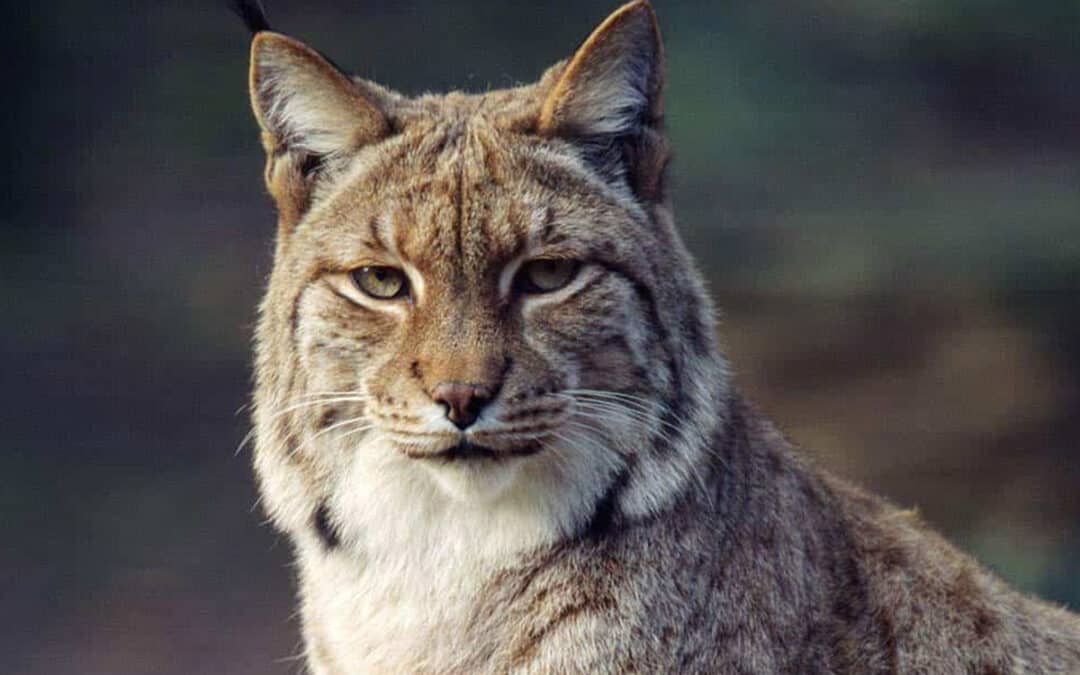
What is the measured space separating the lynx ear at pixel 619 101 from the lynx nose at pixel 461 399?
0.81m

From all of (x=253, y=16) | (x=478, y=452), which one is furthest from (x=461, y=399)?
(x=253, y=16)

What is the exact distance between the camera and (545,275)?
4164 mm

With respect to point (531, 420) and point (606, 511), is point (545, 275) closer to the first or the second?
point (531, 420)

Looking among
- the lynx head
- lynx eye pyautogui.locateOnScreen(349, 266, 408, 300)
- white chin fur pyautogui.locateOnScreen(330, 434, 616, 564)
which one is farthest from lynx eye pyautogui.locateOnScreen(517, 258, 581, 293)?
white chin fur pyautogui.locateOnScreen(330, 434, 616, 564)

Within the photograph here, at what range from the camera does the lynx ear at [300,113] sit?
4312 millimetres

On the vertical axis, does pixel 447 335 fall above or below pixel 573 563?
above

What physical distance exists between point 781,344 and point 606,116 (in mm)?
5085

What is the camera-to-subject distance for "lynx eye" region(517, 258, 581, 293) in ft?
13.6

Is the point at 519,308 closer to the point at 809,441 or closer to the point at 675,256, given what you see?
the point at 675,256

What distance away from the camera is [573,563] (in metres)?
4.24

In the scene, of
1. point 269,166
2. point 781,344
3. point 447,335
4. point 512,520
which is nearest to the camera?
point 447,335

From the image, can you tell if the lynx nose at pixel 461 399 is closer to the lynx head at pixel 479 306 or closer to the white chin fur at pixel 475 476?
the lynx head at pixel 479 306

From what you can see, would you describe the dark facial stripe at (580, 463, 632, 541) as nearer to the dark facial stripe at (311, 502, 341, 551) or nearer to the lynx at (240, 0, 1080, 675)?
the lynx at (240, 0, 1080, 675)

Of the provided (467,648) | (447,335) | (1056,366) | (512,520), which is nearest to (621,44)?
(447,335)
